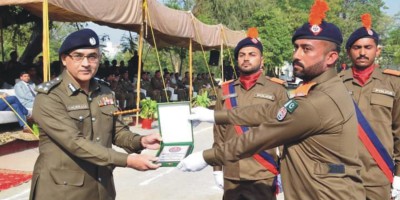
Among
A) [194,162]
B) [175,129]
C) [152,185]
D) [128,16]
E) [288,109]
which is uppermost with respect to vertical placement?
[128,16]

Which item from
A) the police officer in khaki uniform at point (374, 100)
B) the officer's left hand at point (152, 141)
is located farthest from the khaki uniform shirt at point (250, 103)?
the officer's left hand at point (152, 141)

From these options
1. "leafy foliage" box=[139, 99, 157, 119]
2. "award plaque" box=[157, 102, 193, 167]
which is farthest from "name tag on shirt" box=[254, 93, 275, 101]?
"leafy foliage" box=[139, 99, 157, 119]

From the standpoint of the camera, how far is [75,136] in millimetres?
2676

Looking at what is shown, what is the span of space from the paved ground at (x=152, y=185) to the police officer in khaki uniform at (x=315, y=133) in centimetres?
347

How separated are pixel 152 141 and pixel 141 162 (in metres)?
0.31

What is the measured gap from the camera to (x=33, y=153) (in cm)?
835

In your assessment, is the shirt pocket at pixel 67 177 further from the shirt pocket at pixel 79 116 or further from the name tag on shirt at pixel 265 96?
the name tag on shirt at pixel 265 96

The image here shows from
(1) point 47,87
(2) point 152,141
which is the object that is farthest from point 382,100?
(1) point 47,87

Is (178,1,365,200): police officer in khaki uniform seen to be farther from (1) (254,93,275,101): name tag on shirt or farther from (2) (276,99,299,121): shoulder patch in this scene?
(1) (254,93,275,101): name tag on shirt

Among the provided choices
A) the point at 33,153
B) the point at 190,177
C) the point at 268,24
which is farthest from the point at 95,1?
the point at 268,24

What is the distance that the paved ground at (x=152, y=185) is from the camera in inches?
231

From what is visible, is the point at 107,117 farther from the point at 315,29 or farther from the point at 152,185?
the point at 152,185

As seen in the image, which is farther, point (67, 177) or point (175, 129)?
point (175, 129)

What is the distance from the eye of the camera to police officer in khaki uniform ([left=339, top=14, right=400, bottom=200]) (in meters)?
3.46
